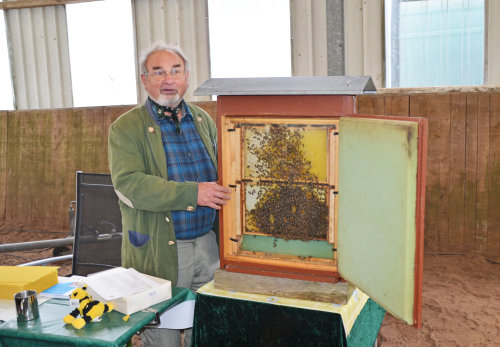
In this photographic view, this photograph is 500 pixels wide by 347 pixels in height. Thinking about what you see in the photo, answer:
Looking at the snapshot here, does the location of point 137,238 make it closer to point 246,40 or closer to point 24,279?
point 24,279

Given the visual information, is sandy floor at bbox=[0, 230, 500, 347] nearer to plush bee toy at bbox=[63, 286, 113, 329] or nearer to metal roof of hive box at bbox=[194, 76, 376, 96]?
plush bee toy at bbox=[63, 286, 113, 329]

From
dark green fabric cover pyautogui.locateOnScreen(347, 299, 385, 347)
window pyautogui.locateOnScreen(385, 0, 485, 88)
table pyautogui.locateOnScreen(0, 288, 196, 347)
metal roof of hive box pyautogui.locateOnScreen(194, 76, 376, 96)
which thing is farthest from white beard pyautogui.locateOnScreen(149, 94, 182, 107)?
window pyautogui.locateOnScreen(385, 0, 485, 88)

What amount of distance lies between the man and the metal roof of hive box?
49 cm

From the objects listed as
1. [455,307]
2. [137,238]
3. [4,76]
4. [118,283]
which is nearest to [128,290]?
[118,283]

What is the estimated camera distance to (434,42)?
6941 millimetres

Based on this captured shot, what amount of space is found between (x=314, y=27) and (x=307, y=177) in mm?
5437

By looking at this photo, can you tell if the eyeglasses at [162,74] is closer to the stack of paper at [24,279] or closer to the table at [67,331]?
the stack of paper at [24,279]

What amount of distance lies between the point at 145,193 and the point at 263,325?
846 millimetres

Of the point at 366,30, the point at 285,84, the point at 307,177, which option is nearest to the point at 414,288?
the point at 307,177

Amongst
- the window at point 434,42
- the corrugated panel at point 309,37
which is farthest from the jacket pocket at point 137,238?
the window at point 434,42

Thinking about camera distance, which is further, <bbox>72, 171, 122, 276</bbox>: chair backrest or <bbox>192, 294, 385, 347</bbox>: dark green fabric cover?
<bbox>72, 171, 122, 276</bbox>: chair backrest

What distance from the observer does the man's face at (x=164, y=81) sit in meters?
2.65

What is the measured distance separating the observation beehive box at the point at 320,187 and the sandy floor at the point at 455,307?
167 centimetres

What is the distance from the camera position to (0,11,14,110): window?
8.94 m
